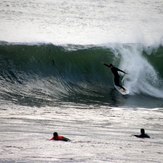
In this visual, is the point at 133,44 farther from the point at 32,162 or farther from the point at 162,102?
the point at 32,162

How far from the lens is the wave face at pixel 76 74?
2447 cm

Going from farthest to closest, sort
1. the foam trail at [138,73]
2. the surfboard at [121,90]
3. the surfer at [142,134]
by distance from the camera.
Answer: the foam trail at [138,73], the surfboard at [121,90], the surfer at [142,134]

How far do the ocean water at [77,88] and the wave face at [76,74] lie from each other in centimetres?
4

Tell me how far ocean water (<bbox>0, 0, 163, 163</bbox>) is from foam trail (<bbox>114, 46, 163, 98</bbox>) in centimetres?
5

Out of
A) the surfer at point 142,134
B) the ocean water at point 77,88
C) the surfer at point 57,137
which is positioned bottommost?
the surfer at point 57,137

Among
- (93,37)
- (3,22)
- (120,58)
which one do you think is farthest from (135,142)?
(3,22)

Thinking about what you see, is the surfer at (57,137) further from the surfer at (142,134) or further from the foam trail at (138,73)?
the foam trail at (138,73)

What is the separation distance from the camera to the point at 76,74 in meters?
28.6

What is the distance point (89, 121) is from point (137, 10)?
39885 mm

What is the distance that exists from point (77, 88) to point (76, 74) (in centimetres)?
192

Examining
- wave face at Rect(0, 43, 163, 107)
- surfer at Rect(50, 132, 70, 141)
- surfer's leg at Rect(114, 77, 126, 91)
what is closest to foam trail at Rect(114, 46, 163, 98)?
wave face at Rect(0, 43, 163, 107)

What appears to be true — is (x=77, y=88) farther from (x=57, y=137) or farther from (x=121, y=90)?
(x=57, y=137)

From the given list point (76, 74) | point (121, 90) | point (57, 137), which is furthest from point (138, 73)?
point (57, 137)

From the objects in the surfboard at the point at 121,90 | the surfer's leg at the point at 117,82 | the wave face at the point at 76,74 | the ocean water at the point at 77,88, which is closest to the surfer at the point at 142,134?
the ocean water at the point at 77,88
